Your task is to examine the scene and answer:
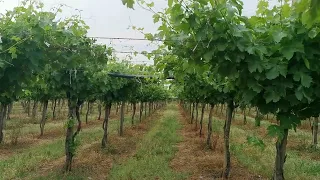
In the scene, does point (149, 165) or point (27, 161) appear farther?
point (27, 161)

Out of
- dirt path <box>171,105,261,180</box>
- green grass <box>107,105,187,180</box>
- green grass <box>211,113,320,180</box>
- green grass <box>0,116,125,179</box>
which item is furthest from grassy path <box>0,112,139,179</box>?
green grass <box>211,113,320,180</box>

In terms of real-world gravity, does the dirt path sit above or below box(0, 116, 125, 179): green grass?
above

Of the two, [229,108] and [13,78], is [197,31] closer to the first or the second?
[13,78]

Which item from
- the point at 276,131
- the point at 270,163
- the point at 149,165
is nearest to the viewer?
the point at 276,131

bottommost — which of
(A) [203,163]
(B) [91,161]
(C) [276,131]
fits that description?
(B) [91,161]

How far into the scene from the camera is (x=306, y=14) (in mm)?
1477

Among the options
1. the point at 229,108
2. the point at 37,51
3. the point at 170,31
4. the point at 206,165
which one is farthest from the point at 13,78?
the point at 206,165

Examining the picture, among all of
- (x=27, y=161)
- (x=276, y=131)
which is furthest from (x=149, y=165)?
(x=276, y=131)

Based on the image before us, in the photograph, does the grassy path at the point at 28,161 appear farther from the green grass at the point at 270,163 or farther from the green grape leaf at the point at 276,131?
the green grape leaf at the point at 276,131

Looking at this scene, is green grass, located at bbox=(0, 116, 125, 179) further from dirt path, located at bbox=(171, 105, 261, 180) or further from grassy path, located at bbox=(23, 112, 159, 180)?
dirt path, located at bbox=(171, 105, 261, 180)

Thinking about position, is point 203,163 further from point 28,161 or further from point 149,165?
point 28,161

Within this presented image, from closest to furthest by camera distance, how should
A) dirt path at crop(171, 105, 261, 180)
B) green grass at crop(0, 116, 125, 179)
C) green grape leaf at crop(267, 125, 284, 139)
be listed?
green grape leaf at crop(267, 125, 284, 139)
green grass at crop(0, 116, 125, 179)
dirt path at crop(171, 105, 261, 180)

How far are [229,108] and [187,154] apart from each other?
14.8 ft

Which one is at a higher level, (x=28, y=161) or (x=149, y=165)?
(x=149, y=165)
